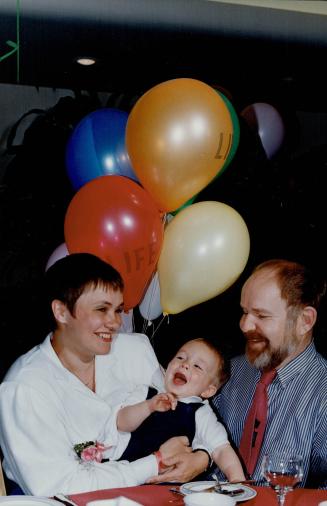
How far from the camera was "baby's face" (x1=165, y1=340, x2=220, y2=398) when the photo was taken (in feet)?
7.89

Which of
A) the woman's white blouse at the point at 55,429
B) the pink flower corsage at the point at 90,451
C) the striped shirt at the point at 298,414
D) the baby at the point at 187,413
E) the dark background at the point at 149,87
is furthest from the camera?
the dark background at the point at 149,87

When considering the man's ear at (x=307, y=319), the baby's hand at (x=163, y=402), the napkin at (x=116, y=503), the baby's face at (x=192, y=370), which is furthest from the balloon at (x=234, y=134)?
the napkin at (x=116, y=503)

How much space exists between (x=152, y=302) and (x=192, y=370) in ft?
1.66

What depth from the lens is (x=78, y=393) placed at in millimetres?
2295

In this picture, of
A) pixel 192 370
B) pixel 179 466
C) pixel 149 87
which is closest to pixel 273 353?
pixel 192 370

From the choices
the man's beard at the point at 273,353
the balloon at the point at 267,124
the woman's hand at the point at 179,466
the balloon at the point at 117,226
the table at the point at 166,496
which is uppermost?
the balloon at the point at 267,124

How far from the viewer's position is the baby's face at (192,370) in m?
2.40

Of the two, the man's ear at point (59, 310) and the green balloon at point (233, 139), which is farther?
the green balloon at point (233, 139)

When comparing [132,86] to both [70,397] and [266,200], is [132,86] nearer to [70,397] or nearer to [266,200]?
[266,200]

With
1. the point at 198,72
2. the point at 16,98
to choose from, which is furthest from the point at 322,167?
the point at 16,98

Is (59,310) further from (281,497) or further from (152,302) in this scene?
(281,497)

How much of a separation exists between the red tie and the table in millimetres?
626

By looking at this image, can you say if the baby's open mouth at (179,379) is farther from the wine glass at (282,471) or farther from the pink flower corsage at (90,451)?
the wine glass at (282,471)

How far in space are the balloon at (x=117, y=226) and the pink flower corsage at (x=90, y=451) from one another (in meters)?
0.63
